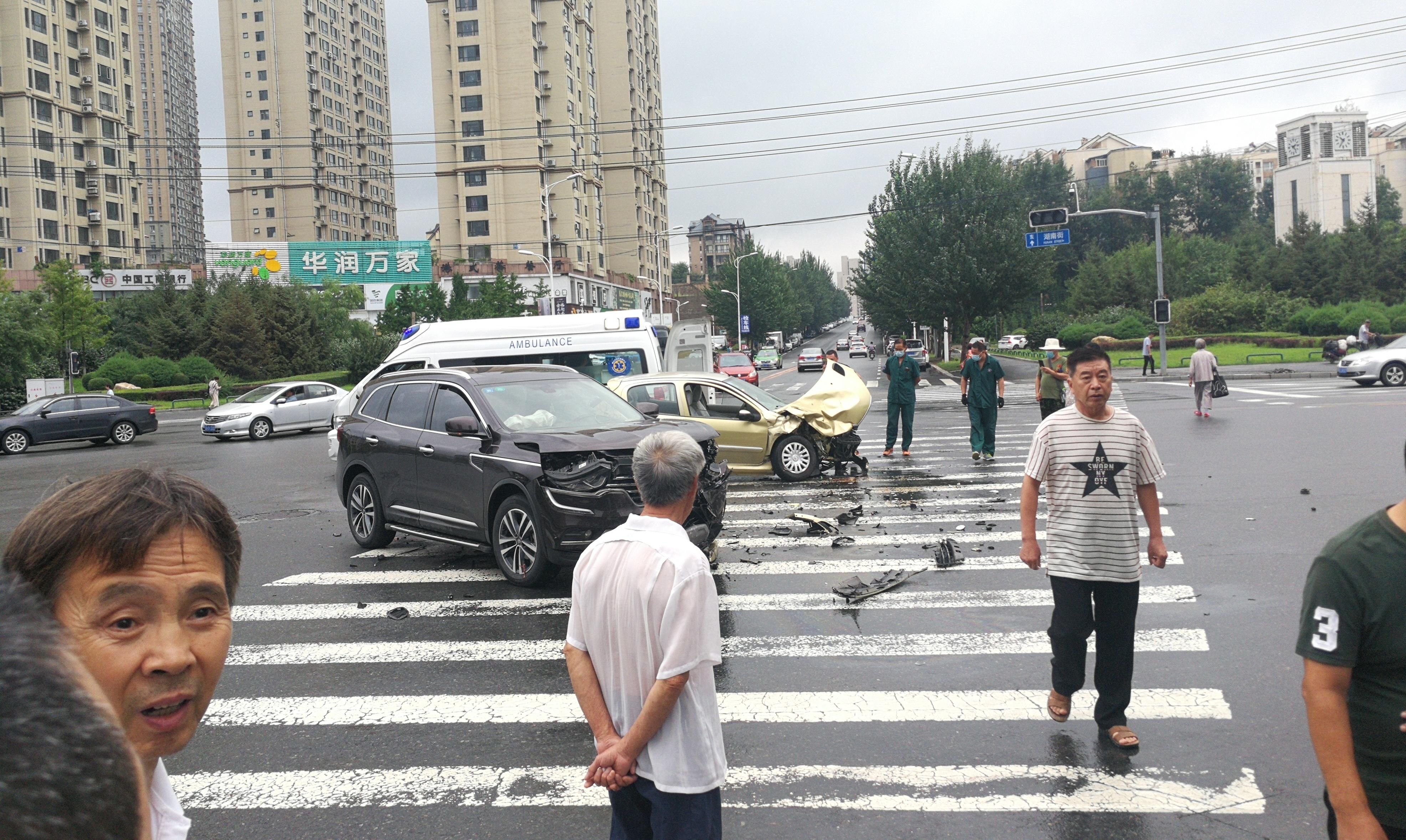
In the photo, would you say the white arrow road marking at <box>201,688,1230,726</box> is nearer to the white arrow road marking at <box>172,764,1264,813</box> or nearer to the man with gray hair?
the white arrow road marking at <box>172,764,1264,813</box>

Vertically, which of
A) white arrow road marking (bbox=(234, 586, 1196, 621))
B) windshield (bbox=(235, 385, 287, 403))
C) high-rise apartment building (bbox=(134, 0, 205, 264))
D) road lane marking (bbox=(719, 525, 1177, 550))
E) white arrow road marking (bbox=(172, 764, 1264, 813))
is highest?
high-rise apartment building (bbox=(134, 0, 205, 264))

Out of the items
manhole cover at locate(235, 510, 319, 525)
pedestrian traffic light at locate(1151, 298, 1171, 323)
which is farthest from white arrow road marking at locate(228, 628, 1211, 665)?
pedestrian traffic light at locate(1151, 298, 1171, 323)

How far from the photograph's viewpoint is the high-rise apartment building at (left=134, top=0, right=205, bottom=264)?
6422 inches

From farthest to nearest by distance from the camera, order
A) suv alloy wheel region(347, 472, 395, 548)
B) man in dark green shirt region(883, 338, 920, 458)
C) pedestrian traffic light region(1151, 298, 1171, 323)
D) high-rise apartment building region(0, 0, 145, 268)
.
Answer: high-rise apartment building region(0, 0, 145, 268), pedestrian traffic light region(1151, 298, 1171, 323), man in dark green shirt region(883, 338, 920, 458), suv alloy wheel region(347, 472, 395, 548)

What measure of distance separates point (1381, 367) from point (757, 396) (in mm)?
23015

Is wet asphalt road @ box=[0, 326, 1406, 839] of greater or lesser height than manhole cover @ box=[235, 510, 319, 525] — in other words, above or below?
below

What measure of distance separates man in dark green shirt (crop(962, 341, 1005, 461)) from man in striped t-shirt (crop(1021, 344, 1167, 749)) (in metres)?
10.8

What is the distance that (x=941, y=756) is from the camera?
5.11 m

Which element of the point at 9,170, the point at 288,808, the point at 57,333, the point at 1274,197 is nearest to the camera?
the point at 288,808

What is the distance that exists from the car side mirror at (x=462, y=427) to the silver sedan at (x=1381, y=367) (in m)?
29.2

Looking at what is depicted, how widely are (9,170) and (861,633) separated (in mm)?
93368

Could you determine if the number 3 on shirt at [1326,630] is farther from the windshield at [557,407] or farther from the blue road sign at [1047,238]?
the blue road sign at [1047,238]

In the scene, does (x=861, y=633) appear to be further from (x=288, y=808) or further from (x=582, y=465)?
(x=288, y=808)

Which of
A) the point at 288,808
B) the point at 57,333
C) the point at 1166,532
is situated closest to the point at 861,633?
the point at 288,808
